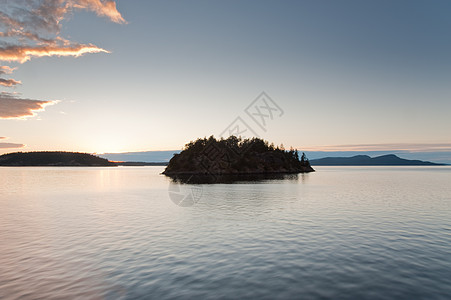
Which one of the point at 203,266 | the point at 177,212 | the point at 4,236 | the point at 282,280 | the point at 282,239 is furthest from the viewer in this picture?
the point at 177,212

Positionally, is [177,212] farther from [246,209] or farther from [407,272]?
[407,272]

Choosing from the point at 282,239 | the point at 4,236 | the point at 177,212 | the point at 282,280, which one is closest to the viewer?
the point at 282,280

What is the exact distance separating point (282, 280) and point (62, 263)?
601 inches

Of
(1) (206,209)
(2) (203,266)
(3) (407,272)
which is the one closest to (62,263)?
(2) (203,266)

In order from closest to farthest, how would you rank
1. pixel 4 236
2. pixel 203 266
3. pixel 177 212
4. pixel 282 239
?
pixel 203 266 < pixel 282 239 < pixel 4 236 < pixel 177 212

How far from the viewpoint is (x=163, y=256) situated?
20.9 metres

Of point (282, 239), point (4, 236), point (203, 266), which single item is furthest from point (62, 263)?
point (282, 239)

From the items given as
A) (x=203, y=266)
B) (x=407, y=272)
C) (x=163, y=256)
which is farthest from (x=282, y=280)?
(x=163, y=256)

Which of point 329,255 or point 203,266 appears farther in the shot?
point 329,255

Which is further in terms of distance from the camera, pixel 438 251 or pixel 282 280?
pixel 438 251

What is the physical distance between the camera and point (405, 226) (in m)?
31.2

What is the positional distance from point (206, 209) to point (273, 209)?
1093 cm

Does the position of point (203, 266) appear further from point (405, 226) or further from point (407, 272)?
point (405, 226)

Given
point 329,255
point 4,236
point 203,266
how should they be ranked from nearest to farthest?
point 203,266, point 329,255, point 4,236
